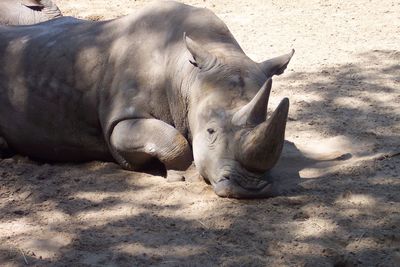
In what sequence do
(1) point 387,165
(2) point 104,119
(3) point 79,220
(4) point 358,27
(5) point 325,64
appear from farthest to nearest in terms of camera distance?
(4) point 358,27 → (5) point 325,64 → (2) point 104,119 → (1) point 387,165 → (3) point 79,220

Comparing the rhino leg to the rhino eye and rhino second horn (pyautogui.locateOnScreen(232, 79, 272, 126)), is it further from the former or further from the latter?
rhino second horn (pyautogui.locateOnScreen(232, 79, 272, 126))

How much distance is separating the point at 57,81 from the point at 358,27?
4845 mm

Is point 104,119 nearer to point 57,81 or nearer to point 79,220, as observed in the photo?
point 57,81

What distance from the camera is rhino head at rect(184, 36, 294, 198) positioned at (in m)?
5.58

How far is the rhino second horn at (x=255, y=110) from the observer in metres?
5.60

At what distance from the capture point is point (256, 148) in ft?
18.2

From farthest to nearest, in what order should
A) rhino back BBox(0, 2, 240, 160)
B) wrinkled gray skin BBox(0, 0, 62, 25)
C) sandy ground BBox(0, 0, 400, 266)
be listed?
wrinkled gray skin BBox(0, 0, 62, 25)
rhino back BBox(0, 2, 240, 160)
sandy ground BBox(0, 0, 400, 266)

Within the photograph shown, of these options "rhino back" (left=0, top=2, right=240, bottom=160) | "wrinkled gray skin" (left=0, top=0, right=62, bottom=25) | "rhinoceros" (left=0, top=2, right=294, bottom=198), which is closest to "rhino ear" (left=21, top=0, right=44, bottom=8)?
"wrinkled gray skin" (left=0, top=0, right=62, bottom=25)

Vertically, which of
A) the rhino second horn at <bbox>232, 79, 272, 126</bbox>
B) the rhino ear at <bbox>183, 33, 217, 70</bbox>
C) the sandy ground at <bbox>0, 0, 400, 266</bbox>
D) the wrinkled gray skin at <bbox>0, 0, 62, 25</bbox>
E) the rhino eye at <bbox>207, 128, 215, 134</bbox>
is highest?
the rhino ear at <bbox>183, 33, 217, 70</bbox>

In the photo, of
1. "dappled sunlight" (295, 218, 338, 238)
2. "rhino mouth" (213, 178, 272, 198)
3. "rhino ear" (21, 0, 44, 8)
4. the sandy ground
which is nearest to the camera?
the sandy ground

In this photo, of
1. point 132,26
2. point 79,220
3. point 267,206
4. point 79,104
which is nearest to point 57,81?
point 79,104

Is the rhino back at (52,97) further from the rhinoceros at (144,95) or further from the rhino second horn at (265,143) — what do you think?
the rhino second horn at (265,143)

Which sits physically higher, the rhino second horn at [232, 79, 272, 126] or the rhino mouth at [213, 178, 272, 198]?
the rhino second horn at [232, 79, 272, 126]

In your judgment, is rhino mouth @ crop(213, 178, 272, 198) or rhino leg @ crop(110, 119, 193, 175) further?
rhino leg @ crop(110, 119, 193, 175)
